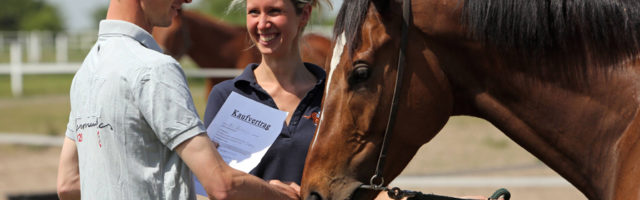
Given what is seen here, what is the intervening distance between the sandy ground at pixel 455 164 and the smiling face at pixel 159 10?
4691mm

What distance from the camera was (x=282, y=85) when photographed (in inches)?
101

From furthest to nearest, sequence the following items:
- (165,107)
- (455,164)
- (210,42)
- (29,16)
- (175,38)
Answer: (29,16) → (455,164) → (210,42) → (175,38) → (165,107)

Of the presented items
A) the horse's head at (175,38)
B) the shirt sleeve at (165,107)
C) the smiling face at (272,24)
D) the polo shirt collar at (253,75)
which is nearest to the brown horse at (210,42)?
the horse's head at (175,38)

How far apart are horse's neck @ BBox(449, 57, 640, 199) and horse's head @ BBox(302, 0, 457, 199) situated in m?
0.11

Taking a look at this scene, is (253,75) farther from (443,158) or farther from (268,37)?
(443,158)

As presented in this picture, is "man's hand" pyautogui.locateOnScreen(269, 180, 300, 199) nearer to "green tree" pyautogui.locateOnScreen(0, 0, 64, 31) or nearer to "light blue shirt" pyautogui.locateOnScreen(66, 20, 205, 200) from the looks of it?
"light blue shirt" pyautogui.locateOnScreen(66, 20, 205, 200)

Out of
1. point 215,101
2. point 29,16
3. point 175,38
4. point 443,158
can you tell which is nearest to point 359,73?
point 215,101

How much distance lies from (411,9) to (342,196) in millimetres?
563

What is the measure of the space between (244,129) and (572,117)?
3.24 ft

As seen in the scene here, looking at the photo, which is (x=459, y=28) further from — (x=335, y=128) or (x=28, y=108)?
(x=28, y=108)

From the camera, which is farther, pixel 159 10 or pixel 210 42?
pixel 210 42

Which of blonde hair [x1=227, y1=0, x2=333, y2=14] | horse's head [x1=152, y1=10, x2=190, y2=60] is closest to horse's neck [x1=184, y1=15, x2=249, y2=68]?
horse's head [x1=152, y1=10, x2=190, y2=60]

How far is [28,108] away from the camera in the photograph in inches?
568

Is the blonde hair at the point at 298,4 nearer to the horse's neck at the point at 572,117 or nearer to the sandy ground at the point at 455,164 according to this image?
the horse's neck at the point at 572,117
